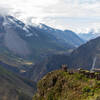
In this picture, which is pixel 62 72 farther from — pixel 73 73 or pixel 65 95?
pixel 65 95

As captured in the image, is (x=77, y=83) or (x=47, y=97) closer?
(x=77, y=83)

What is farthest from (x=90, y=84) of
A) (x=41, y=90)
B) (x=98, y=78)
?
(x=41, y=90)

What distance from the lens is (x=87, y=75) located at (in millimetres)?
98125

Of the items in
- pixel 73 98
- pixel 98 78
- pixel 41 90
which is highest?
pixel 98 78

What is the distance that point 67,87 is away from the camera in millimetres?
99812

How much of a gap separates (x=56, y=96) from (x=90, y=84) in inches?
747

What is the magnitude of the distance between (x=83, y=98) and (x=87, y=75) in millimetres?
15629

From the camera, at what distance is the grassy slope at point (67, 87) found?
8569cm

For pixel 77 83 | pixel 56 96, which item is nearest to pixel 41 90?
pixel 56 96

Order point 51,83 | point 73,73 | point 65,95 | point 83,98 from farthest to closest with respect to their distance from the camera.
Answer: point 51,83 < point 73,73 < point 65,95 < point 83,98

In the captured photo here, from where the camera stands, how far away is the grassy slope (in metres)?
85.7

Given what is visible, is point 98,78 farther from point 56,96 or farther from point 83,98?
point 56,96

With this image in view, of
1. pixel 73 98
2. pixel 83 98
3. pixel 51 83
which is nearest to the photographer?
pixel 83 98

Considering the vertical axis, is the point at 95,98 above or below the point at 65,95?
above
